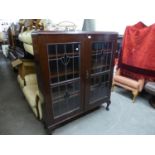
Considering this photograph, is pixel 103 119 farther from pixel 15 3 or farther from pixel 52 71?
pixel 15 3

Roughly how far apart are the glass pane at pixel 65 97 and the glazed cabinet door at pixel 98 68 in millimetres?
178

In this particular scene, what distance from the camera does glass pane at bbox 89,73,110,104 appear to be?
1.87 m

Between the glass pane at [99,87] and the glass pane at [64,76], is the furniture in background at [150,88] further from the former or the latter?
the glass pane at [64,76]

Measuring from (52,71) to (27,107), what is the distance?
4.14 feet

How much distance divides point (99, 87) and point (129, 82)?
0.84 meters

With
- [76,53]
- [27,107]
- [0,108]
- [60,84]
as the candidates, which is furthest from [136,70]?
[0,108]

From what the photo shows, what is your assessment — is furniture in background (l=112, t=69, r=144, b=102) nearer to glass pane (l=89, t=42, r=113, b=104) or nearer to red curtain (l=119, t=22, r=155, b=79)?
red curtain (l=119, t=22, r=155, b=79)

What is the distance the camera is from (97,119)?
203 centimetres

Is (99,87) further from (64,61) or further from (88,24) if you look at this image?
(88,24)

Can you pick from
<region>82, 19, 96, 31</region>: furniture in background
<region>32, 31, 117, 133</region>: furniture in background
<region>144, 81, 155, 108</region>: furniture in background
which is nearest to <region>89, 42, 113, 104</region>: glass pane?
<region>32, 31, 117, 133</region>: furniture in background

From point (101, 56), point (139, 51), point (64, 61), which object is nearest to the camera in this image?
point (64, 61)

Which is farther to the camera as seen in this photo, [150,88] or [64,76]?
[150,88]

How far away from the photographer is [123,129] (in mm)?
1820

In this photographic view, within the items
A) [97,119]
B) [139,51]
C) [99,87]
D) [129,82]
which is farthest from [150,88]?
[97,119]
